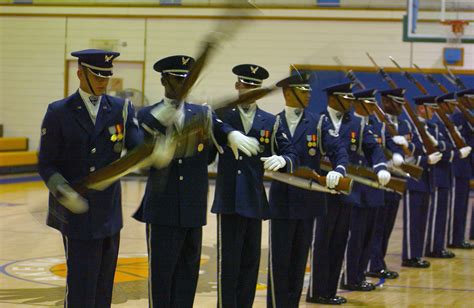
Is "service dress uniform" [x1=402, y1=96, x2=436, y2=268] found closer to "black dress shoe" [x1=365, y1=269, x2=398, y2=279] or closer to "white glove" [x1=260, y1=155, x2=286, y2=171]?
"black dress shoe" [x1=365, y1=269, x2=398, y2=279]

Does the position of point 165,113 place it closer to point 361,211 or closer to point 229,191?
point 229,191

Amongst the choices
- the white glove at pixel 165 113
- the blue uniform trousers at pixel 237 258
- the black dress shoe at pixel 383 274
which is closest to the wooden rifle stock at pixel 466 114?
the black dress shoe at pixel 383 274

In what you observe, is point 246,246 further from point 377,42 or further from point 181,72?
point 377,42

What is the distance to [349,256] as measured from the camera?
7.03m

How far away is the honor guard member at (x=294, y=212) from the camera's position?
18.1 ft

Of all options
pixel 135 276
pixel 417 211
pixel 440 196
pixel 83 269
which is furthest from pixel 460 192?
pixel 83 269

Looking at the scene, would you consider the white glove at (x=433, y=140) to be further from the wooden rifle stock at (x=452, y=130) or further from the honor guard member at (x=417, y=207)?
the wooden rifle stock at (x=452, y=130)

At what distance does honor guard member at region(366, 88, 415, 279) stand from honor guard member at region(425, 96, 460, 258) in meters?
1.11

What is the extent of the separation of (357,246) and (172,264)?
106 inches

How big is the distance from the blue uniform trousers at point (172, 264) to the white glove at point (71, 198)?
3.46ft

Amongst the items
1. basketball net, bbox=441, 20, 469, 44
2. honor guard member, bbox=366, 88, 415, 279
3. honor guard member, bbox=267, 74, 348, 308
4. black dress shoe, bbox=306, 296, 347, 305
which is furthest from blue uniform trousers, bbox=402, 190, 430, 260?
honor guard member, bbox=267, 74, 348, 308

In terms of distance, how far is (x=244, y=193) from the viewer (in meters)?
5.11

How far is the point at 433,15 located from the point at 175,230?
24.0ft

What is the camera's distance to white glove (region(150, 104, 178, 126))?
348 cm
